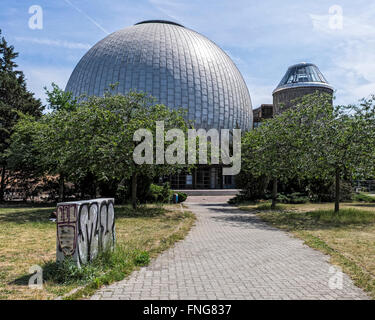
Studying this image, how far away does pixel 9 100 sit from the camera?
101 ft

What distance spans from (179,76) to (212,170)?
53.0ft

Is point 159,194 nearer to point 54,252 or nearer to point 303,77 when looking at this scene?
point 54,252

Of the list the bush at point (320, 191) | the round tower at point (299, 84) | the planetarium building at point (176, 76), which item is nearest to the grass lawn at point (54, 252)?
the bush at point (320, 191)

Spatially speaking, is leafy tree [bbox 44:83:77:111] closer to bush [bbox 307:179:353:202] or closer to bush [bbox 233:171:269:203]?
bush [bbox 233:171:269:203]

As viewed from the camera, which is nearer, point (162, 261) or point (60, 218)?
point (60, 218)

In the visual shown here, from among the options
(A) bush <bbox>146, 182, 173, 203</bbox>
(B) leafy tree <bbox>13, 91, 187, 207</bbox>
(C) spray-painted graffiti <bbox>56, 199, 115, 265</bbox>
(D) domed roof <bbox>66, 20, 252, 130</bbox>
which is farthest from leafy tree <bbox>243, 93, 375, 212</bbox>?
(D) domed roof <bbox>66, 20, 252, 130</bbox>

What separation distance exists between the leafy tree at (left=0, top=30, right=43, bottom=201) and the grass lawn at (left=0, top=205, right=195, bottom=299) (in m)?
15.6

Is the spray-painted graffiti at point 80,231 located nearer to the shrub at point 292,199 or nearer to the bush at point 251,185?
the bush at point 251,185

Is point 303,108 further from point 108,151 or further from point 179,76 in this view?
point 179,76

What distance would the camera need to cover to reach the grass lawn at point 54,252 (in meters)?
5.88

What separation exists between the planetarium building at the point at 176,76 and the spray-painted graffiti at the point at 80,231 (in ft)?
127

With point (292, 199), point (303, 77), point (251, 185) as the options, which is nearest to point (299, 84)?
point (303, 77)

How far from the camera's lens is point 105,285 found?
6105 millimetres
